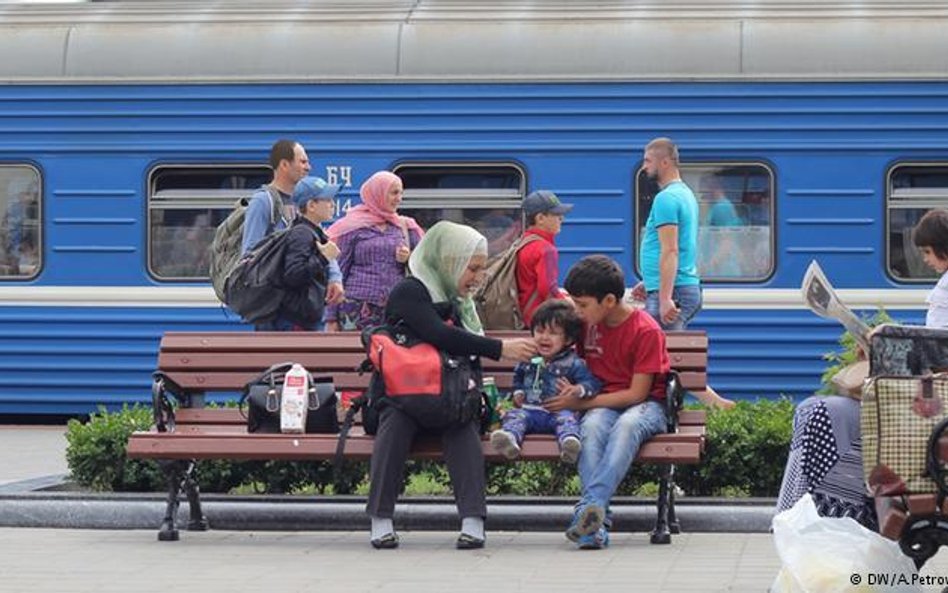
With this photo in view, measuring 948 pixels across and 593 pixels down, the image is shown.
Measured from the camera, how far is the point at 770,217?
14398 mm

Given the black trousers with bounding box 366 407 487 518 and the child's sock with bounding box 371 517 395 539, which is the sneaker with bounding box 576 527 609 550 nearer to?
the black trousers with bounding box 366 407 487 518

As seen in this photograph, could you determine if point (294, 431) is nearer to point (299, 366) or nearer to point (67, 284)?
point (299, 366)

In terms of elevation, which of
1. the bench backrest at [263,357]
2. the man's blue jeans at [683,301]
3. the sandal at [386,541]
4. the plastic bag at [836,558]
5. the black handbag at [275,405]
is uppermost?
the man's blue jeans at [683,301]

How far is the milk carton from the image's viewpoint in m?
9.10

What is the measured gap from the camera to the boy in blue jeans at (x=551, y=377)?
8.91m

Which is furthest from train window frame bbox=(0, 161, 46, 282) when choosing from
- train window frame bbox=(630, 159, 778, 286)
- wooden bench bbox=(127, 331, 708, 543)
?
wooden bench bbox=(127, 331, 708, 543)

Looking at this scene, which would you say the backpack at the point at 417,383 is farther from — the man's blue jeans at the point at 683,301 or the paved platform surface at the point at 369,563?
the man's blue jeans at the point at 683,301

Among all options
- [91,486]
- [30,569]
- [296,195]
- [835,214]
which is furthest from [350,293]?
[835,214]

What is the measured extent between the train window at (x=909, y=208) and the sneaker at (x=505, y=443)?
6.17m

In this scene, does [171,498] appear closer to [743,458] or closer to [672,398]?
[672,398]

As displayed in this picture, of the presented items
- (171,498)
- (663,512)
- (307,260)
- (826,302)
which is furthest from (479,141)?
(826,302)

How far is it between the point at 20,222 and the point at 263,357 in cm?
613

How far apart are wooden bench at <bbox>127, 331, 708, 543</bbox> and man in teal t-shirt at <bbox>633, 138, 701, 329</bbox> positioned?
6.75ft

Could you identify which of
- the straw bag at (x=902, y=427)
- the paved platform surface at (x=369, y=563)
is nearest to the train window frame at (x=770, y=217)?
the paved platform surface at (x=369, y=563)
